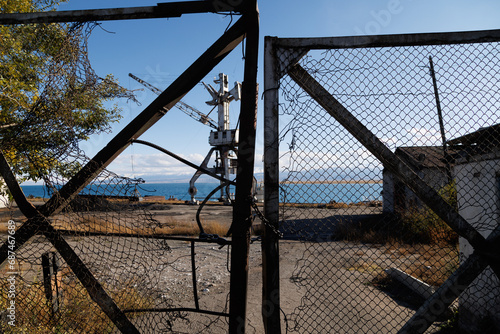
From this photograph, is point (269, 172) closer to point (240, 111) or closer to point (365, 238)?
point (240, 111)

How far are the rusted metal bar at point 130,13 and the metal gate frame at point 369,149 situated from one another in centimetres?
49

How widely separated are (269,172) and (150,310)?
1.58 meters

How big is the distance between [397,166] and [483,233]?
1.96 meters

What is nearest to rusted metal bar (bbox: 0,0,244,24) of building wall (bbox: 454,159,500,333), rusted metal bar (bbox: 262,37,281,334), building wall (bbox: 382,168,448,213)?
rusted metal bar (bbox: 262,37,281,334)

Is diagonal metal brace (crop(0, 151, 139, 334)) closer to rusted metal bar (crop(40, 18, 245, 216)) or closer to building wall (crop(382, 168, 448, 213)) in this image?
rusted metal bar (crop(40, 18, 245, 216))

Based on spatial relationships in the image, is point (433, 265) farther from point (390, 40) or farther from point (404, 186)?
point (404, 186)

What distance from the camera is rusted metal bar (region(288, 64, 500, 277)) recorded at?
2.26m

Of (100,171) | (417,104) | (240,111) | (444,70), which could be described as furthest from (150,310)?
(444,70)

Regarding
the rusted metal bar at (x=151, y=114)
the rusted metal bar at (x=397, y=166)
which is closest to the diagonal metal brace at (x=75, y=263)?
the rusted metal bar at (x=151, y=114)

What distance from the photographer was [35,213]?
260cm

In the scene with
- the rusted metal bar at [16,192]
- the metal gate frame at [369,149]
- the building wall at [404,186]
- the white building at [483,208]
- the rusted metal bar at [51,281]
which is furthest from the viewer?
the rusted metal bar at [51,281]

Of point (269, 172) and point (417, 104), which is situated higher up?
point (417, 104)

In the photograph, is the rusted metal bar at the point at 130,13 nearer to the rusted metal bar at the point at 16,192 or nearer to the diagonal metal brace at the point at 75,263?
the rusted metal bar at the point at 16,192

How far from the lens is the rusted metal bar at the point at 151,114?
2.39 m
